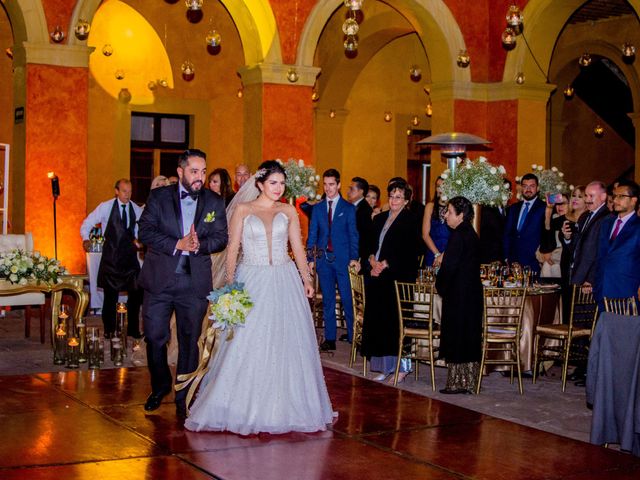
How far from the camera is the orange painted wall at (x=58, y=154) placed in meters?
11.8

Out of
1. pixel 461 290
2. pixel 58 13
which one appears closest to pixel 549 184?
pixel 461 290

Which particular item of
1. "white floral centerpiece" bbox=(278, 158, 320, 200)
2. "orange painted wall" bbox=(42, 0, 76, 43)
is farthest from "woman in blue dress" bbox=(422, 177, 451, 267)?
"orange painted wall" bbox=(42, 0, 76, 43)

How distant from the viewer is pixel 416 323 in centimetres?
827

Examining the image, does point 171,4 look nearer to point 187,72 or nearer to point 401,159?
point 187,72

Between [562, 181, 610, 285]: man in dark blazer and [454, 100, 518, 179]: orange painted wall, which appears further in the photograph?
[454, 100, 518, 179]: orange painted wall

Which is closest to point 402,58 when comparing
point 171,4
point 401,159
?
point 401,159

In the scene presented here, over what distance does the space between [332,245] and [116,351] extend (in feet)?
7.83

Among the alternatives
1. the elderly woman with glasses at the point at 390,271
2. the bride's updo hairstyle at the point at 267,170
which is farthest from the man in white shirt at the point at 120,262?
the bride's updo hairstyle at the point at 267,170

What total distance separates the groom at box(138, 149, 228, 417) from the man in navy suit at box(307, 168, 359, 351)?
3365mm

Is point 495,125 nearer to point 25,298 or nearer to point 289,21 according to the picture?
point 289,21

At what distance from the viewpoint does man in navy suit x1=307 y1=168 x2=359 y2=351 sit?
9.65 meters

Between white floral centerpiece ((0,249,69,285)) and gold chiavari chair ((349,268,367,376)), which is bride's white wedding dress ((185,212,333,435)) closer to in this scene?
gold chiavari chair ((349,268,367,376))

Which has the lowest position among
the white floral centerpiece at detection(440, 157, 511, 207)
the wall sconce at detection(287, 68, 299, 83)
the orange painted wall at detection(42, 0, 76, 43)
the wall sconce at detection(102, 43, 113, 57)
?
the white floral centerpiece at detection(440, 157, 511, 207)

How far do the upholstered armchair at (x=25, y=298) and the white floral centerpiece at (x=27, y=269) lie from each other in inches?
16.8
